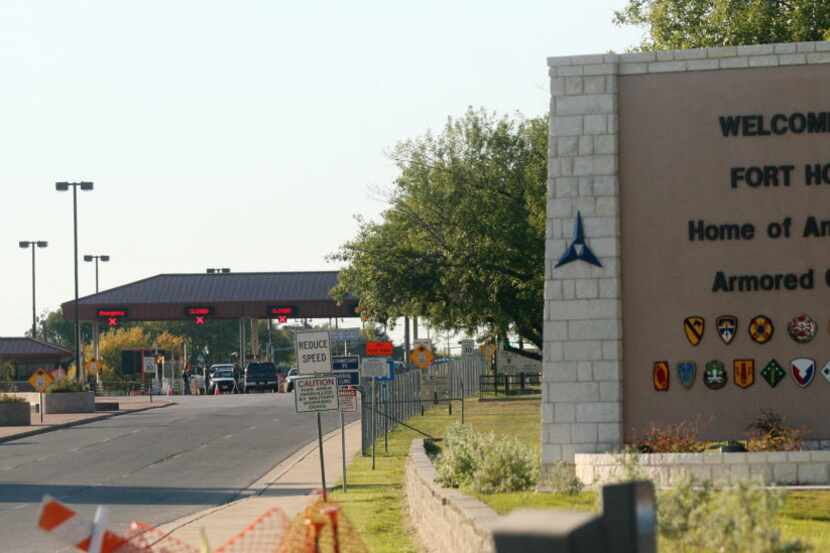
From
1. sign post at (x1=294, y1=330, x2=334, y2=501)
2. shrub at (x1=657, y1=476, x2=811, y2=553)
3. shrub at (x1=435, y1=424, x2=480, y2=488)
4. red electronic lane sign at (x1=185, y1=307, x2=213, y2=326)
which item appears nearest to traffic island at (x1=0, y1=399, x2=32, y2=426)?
sign post at (x1=294, y1=330, x2=334, y2=501)

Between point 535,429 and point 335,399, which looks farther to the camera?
point 535,429

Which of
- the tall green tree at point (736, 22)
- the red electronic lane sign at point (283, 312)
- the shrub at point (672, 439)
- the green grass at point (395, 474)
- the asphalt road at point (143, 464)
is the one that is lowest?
the asphalt road at point (143, 464)

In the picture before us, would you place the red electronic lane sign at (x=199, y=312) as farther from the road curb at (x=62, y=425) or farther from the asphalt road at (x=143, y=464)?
the asphalt road at (x=143, y=464)

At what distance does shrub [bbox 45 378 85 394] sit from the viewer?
6234 cm

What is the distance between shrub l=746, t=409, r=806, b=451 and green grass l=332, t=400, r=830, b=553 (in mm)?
2046

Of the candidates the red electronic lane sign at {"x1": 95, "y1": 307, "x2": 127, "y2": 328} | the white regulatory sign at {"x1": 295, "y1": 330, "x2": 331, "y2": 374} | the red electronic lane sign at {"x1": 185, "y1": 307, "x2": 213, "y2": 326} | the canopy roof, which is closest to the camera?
the white regulatory sign at {"x1": 295, "y1": 330, "x2": 331, "y2": 374}

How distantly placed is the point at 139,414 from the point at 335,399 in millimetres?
38564

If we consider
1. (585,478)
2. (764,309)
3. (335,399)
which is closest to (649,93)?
(764,309)

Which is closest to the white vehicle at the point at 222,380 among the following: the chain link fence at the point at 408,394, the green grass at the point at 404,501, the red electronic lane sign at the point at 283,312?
the red electronic lane sign at the point at 283,312

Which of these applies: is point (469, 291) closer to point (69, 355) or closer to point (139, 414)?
point (139, 414)

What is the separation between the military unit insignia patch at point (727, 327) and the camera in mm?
19719

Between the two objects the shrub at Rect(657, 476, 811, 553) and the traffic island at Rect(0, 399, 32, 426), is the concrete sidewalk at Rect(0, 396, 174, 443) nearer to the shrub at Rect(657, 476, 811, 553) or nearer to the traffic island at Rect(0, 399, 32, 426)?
the traffic island at Rect(0, 399, 32, 426)

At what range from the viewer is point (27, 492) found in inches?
1067

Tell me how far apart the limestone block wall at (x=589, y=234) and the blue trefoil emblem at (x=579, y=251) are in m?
0.05
